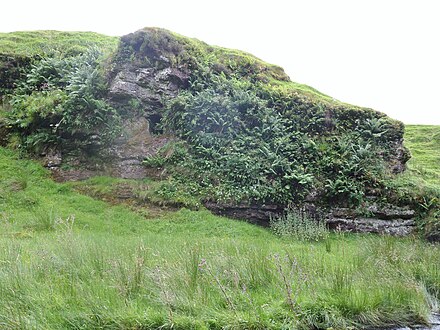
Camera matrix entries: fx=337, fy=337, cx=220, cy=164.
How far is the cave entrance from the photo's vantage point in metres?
14.4

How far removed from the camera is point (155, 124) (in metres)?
14.6

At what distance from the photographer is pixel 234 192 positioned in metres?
11.9

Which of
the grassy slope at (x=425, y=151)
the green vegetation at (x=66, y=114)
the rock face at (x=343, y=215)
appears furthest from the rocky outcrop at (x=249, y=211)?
the grassy slope at (x=425, y=151)

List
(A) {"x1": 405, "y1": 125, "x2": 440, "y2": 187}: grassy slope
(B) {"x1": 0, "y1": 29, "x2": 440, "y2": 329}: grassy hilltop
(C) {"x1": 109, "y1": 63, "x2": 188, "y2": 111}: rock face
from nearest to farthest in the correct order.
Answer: (B) {"x1": 0, "y1": 29, "x2": 440, "y2": 329}: grassy hilltop, (C) {"x1": 109, "y1": 63, "x2": 188, "y2": 111}: rock face, (A) {"x1": 405, "y1": 125, "x2": 440, "y2": 187}: grassy slope

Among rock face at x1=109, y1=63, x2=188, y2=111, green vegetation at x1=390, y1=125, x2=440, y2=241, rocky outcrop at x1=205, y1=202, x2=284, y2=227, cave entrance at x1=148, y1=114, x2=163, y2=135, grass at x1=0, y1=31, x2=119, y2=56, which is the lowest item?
rocky outcrop at x1=205, y1=202, x2=284, y2=227

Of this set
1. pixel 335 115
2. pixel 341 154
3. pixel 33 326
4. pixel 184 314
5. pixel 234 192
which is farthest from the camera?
pixel 335 115

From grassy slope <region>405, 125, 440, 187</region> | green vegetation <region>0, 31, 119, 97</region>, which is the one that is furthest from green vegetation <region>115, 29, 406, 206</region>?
green vegetation <region>0, 31, 119, 97</region>

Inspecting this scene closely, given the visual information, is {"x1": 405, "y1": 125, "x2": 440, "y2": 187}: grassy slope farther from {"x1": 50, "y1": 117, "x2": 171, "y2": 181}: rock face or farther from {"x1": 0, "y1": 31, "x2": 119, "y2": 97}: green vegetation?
{"x1": 0, "y1": 31, "x2": 119, "y2": 97}: green vegetation

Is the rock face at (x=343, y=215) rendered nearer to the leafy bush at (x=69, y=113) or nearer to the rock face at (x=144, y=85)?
the rock face at (x=144, y=85)

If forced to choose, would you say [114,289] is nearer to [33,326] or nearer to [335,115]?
[33,326]

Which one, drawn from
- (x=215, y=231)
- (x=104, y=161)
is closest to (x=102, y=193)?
(x=104, y=161)

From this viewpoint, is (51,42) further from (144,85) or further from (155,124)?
(155,124)

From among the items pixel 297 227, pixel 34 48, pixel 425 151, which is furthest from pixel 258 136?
pixel 34 48

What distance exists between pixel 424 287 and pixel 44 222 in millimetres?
9120
